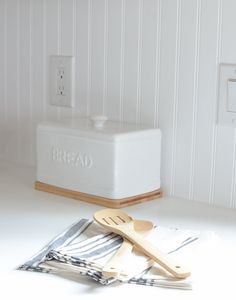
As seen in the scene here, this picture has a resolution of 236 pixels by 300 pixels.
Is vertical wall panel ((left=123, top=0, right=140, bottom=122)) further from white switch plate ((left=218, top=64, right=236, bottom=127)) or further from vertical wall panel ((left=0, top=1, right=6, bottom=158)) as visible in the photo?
vertical wall panel ((left=0, top=1, right=6, bottom=158))

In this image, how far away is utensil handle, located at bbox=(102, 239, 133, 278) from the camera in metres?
0.89

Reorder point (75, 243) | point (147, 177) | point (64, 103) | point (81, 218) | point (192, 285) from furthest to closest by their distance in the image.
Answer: point (64, 103) < point (147, 177) < point (81, 218) < point (75, 243) < point (192, 285)

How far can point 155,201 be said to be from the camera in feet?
4.59

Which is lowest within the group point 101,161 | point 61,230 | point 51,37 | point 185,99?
point 61,230

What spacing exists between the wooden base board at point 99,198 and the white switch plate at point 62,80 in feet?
0.86

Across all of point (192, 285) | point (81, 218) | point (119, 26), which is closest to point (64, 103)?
point (119, 26)

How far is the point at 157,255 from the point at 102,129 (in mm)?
469

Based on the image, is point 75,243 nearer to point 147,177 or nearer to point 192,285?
point 192,285

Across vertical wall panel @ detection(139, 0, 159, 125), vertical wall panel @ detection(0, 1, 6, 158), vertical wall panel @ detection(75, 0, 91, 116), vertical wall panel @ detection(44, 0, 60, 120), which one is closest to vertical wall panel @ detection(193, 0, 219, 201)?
vertical wall panel @ detection(139, 0, 159, 125)

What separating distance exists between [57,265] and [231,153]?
0.52m

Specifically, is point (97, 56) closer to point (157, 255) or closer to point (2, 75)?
point (2, 75)

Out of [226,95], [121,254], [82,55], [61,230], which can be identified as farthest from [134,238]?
[82,55]

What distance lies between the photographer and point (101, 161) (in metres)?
1.33

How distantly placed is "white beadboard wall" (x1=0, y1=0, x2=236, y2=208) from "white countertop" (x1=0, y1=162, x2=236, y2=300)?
0.28 ft
